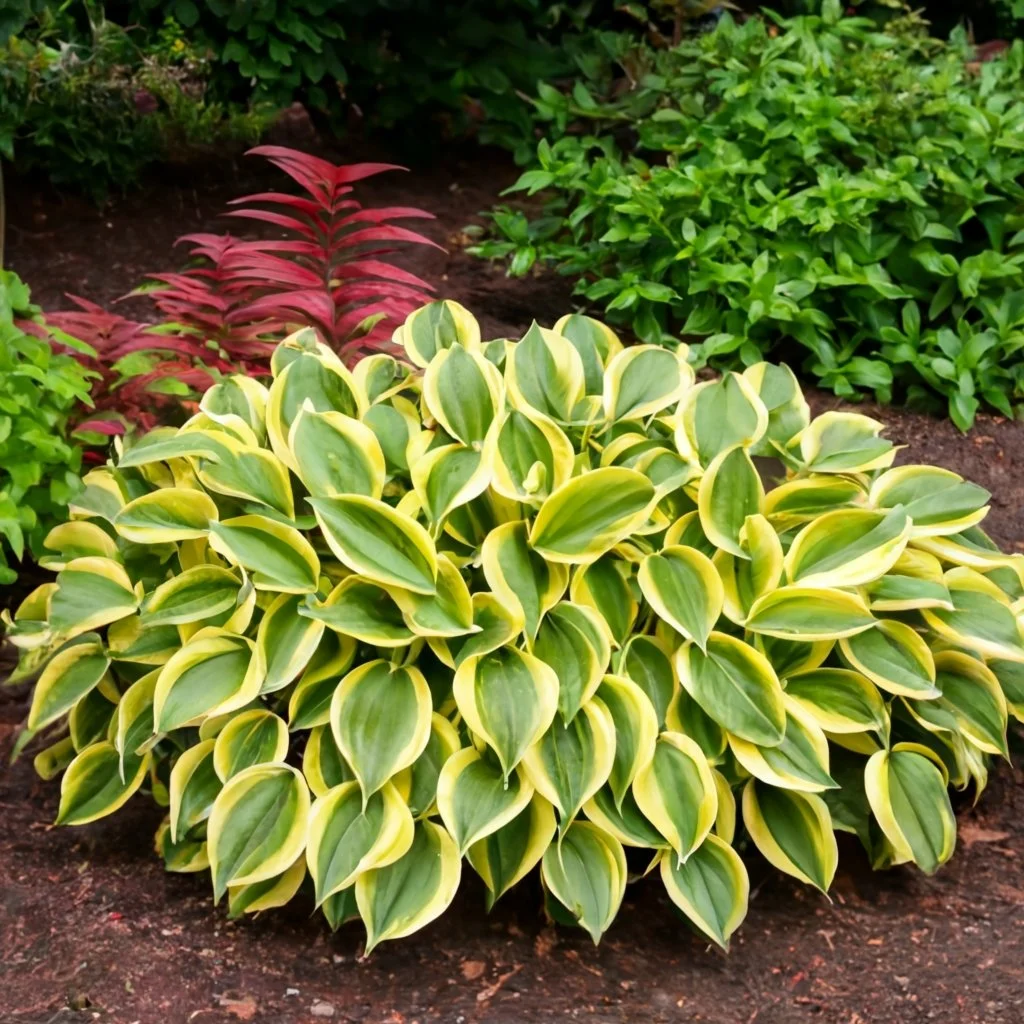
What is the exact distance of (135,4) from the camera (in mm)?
4715

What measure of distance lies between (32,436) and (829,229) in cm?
240

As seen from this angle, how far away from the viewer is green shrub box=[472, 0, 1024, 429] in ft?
12.3

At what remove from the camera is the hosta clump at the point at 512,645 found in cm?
208

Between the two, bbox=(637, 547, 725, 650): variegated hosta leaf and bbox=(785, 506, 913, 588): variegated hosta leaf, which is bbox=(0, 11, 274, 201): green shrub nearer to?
bbox=(637, 547, 725, 650): variegated hosta leaf

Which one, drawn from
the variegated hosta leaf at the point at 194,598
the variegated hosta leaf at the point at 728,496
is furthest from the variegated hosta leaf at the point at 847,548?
the variegated hosta leaf at the point at 194,598

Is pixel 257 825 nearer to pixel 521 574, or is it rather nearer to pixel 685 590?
pixel 521 574

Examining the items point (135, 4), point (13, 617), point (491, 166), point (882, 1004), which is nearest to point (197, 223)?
point (135, 4)

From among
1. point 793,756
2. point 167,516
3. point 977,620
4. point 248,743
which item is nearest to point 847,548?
point 977,620

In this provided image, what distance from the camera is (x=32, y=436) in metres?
2.44

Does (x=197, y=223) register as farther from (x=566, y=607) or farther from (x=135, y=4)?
(x=566, y=607)

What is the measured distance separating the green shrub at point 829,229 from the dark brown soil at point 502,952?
5.12ft

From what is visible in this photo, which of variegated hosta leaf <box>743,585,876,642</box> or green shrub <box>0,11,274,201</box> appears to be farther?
green shrub <box>0,11,274,201</box>

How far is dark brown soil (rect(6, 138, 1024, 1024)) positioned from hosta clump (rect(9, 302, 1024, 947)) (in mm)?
98

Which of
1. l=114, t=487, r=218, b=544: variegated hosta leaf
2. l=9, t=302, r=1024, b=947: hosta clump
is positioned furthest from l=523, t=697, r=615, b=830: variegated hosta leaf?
l=114, t=487, r=218, b=544: variegated hosta leaf
